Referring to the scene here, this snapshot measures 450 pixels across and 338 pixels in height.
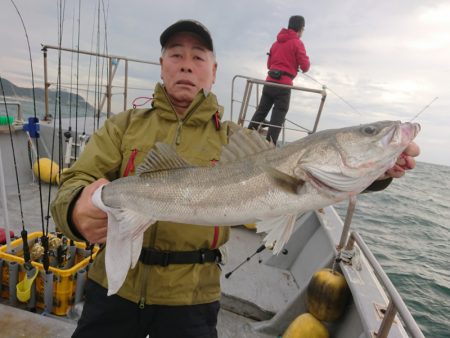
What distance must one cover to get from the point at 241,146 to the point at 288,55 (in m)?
5.90

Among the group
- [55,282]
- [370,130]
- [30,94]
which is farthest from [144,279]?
[30,94]

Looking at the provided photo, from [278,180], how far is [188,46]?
1.46 meters

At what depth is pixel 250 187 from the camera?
6.69ft

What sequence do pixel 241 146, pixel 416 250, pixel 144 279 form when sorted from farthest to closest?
1. pixel 416 250
2. pixel 144 279
3. pixel 241 146

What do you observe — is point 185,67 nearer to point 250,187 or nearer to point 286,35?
point 250,187

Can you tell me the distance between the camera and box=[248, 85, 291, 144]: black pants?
748cm

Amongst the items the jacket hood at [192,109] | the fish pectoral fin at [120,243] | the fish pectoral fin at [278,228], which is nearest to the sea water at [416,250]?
the fish pectoral fin at [278,228]

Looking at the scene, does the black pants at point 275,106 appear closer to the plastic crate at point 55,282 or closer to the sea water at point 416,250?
the plastic crate at point 55,282

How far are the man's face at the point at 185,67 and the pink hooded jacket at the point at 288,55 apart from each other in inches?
200

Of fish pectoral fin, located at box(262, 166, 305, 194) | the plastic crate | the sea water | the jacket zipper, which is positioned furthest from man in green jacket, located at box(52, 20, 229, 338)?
the sea water

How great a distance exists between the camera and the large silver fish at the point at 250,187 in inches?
78.4

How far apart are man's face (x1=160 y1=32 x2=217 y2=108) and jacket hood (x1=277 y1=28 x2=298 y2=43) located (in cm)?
524

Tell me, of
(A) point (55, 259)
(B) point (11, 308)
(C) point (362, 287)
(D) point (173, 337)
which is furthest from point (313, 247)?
(B) point (11, 308)

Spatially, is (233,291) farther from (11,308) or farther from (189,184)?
(189,184)
